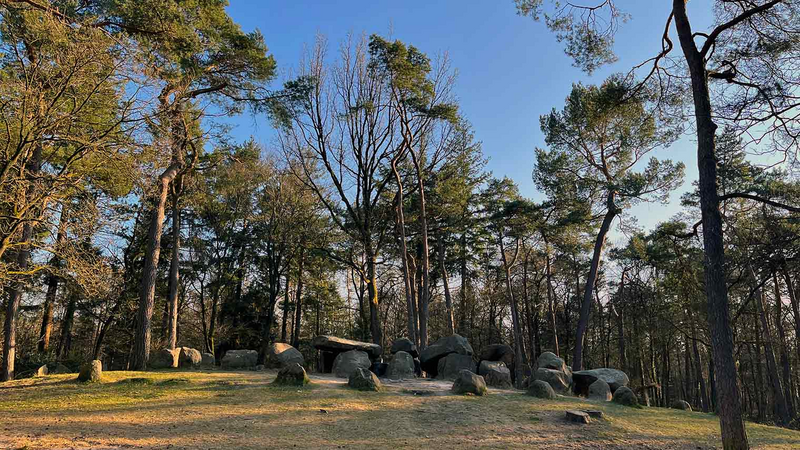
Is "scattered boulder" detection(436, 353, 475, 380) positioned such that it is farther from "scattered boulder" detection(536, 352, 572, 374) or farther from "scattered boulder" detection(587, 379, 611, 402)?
"scattered boulder" detection(587, 379, 611, 402)

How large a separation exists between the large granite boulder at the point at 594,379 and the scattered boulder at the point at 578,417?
239 inches

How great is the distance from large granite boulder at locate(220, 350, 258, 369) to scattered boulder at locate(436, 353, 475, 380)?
6151 mm

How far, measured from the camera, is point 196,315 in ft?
79.6

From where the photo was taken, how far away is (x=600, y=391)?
42.2 ft

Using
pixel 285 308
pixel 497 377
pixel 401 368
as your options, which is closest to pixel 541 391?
pixel 497 377

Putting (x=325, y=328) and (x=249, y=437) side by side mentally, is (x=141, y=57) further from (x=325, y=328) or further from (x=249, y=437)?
(x=325, y=328)

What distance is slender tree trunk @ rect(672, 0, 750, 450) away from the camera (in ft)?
21.5

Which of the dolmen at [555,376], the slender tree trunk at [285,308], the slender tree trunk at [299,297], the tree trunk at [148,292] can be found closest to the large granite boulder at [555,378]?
the dolmen at [555,376]

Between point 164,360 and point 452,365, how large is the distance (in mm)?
8883

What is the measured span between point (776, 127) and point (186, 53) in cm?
1172

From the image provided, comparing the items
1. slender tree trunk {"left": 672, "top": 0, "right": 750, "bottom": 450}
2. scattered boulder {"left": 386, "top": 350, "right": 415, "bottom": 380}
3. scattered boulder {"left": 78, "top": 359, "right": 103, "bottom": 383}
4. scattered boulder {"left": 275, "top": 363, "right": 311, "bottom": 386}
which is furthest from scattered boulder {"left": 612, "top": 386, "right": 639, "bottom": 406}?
scattered boulder {"left": 78, "top": 359, "right": 103, "bottom": 383}

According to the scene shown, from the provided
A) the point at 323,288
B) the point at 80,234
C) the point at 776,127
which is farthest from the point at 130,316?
the point at 776,127

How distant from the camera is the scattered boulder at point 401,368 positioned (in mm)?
13028

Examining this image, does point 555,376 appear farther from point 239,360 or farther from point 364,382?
point 239,360
